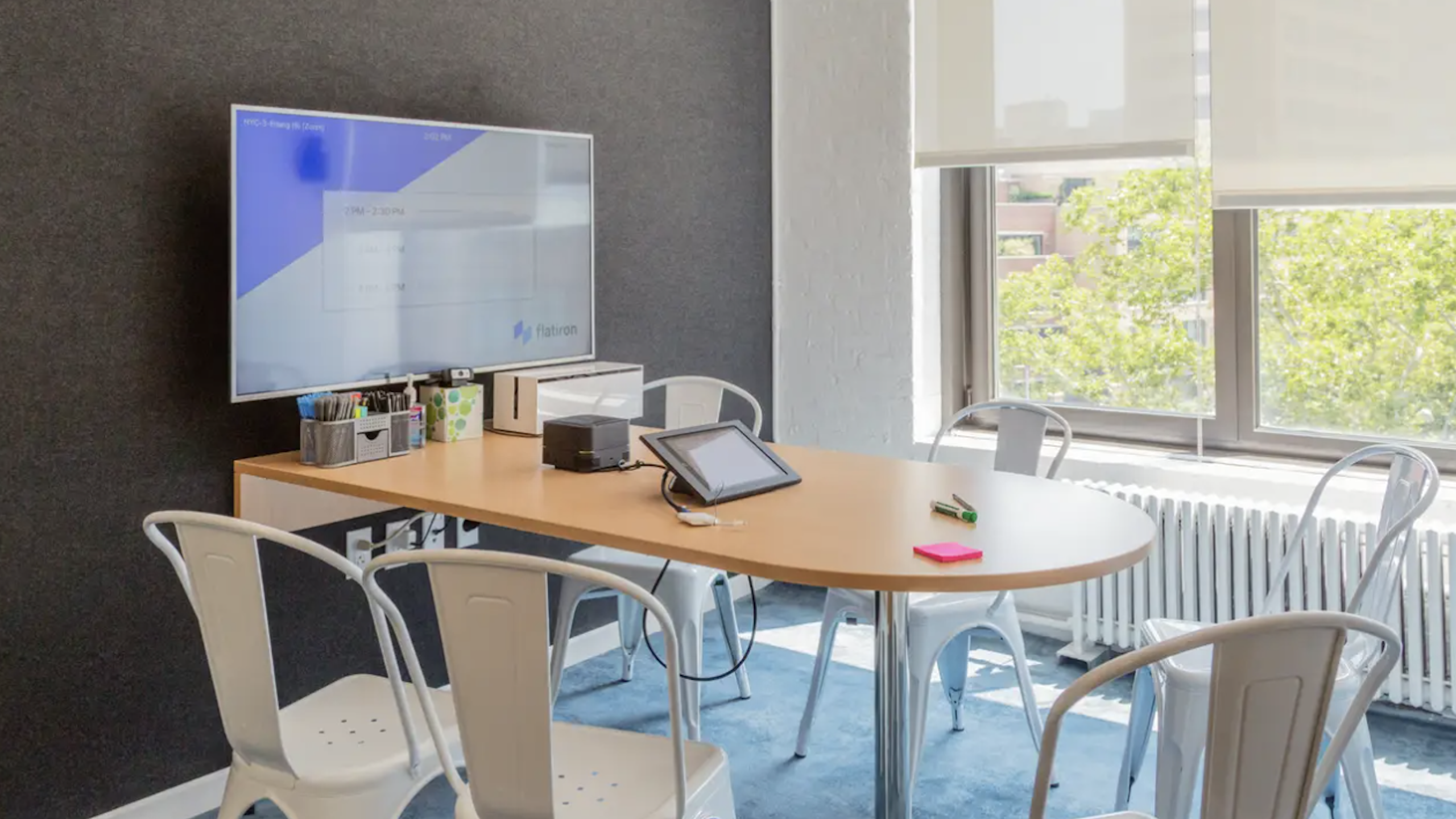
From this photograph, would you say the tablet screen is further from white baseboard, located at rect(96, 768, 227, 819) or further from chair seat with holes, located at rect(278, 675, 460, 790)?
A: white baseboard, located at rect(96, 768, 227, 819)

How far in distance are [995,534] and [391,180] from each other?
62.8 inches

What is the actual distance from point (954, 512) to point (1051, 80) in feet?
7.16

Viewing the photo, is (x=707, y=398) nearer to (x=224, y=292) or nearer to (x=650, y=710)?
(x=650, y=710)

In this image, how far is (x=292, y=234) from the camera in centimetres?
256

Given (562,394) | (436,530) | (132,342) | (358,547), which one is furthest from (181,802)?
(562,394)

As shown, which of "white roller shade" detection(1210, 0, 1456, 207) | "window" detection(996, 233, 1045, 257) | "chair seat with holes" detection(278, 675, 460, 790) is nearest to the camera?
"chair seat with holes" detection(278, 675, 460, 790)

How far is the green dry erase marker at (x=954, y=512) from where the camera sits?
80.3 inches

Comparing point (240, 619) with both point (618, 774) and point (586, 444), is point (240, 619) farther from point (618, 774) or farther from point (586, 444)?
point (586, 444)

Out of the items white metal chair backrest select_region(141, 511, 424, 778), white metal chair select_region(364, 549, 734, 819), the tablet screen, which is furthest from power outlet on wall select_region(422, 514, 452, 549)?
white metal chair select_region(364, 549, 734, 819)

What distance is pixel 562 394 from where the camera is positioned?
3.00 metres

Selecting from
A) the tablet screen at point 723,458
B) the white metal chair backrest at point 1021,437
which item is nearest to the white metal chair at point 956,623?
the white metal chair backrest at point 1021,437

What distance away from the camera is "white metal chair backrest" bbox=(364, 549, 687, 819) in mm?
1506

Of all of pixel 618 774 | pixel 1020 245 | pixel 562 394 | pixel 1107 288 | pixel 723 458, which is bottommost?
pixel 618 774

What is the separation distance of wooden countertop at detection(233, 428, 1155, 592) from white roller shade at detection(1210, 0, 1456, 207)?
1.58m
